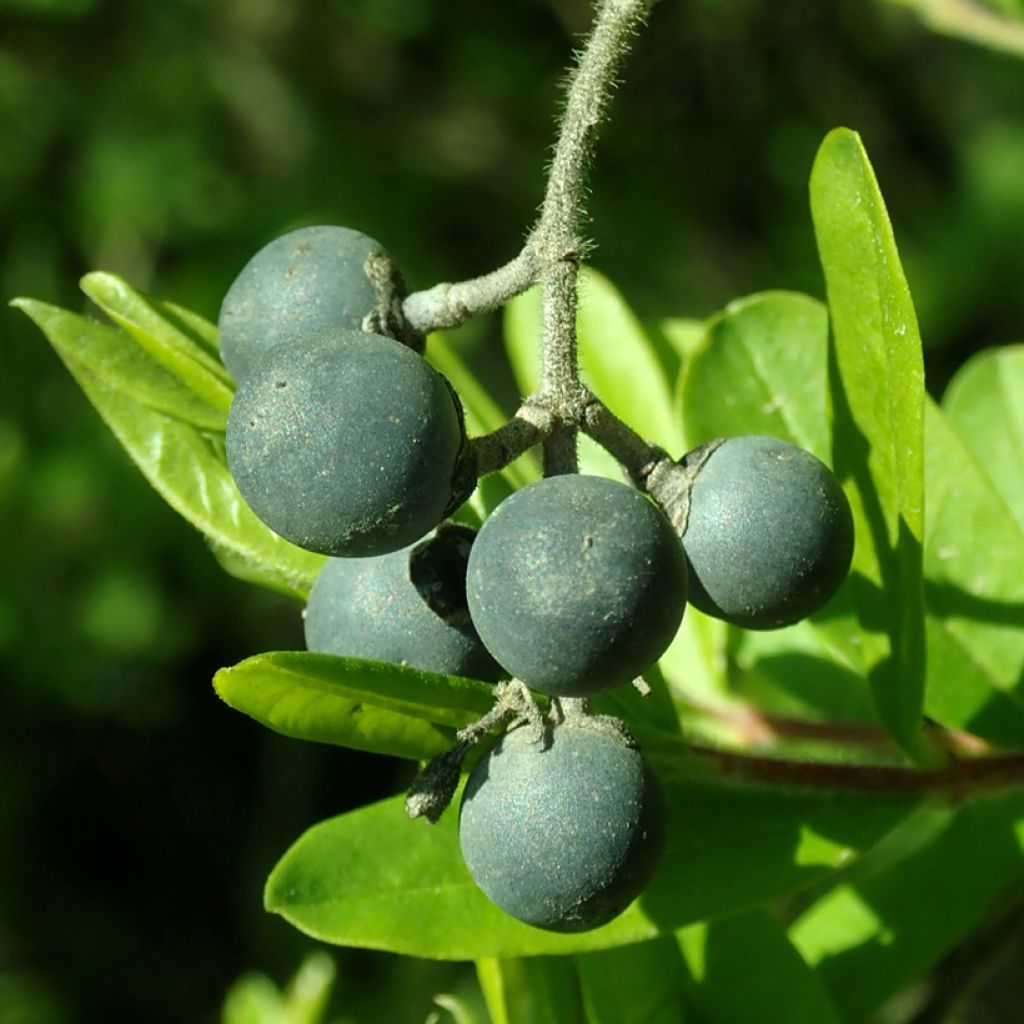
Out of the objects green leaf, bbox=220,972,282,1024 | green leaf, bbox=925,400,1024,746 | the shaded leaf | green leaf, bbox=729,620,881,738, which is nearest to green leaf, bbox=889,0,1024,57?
the shaded leaf

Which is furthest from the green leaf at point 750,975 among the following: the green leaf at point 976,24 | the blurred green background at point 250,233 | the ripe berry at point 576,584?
the blurred green background at point 250,233

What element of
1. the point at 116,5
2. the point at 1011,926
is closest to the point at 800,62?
the point at 116,5

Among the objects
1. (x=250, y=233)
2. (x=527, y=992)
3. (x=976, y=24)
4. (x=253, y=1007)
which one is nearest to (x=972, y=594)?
(x=527, y=992)

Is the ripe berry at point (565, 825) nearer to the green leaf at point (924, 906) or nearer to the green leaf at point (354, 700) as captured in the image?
the green leaf at point (354, 700)

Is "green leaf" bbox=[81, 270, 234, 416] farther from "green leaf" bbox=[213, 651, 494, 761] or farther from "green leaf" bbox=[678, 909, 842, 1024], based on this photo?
"green leaf" bbox=[678, 909, 842, 1024]

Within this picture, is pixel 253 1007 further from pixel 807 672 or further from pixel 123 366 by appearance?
pixel 123 366

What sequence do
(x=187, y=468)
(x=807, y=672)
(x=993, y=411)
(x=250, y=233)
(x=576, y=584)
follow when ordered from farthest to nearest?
1. (x=250, y=233)
2. (x=993, y=411)
3. (x=807, y=672)
4. (x=187, y=468)
5. (x=576, y=584)
